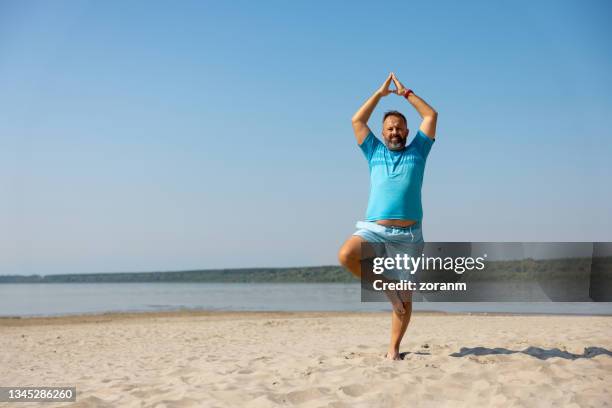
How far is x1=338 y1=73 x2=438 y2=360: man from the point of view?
13.9 ft

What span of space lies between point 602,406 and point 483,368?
3.39 ft

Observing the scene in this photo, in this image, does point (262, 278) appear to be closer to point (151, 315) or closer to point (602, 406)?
point (151, 315)

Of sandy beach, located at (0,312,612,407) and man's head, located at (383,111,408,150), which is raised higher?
man's head, located at (383,111,408,150)

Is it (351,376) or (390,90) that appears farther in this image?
(390,90)

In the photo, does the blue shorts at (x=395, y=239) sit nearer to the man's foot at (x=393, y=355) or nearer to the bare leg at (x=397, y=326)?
the bare leg at (x=397, y=326)

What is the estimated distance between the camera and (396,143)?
4504mm

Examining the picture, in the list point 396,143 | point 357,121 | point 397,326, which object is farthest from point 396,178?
point 397,326

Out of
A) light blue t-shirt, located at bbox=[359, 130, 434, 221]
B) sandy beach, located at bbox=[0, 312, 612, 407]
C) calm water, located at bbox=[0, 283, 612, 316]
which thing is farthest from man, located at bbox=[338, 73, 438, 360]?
calm water, located at bbox=[0, 283, 612, 316]

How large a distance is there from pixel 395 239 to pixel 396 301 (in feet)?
1.94

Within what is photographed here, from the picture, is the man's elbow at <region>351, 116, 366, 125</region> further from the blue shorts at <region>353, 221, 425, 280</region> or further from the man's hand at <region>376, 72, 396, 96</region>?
the blue shorts at <region>353, 221, 425, 280</region>

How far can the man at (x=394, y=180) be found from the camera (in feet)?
13.9

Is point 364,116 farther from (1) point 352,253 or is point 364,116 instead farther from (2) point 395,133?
(1) point 352,253

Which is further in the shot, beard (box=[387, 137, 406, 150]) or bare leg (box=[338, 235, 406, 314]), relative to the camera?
beard (box=[387, 137, 406, 150])

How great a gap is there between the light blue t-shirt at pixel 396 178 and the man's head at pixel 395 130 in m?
0.05
